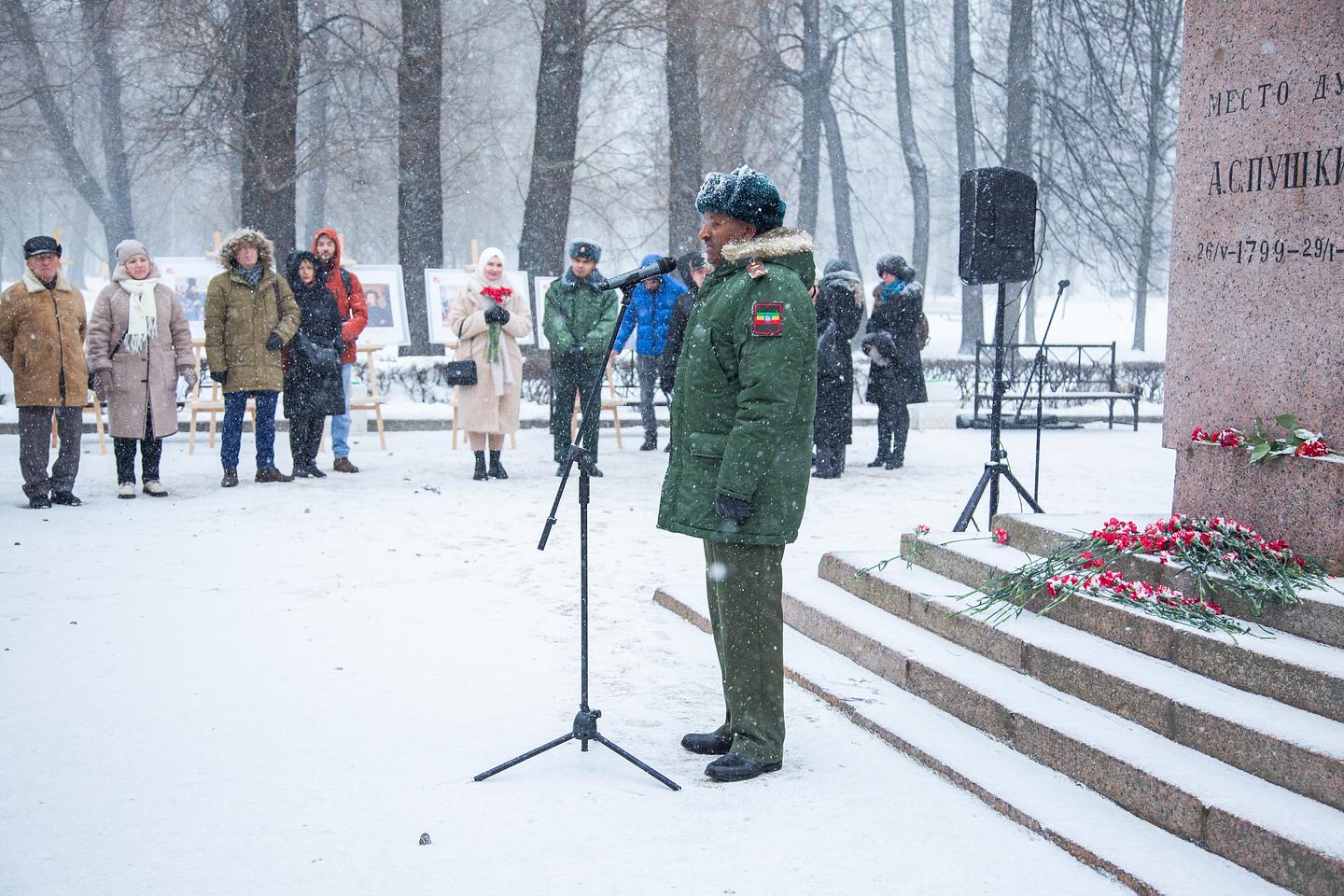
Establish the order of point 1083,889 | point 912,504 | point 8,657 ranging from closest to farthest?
point 1083,889, point 8,657, point 912,504

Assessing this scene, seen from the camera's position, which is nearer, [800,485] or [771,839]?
[771,839]

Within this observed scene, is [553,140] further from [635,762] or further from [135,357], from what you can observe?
[635,762]

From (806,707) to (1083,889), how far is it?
1667 millimetres

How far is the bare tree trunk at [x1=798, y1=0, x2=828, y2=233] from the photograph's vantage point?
22625 mm

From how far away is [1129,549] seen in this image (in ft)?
16.9

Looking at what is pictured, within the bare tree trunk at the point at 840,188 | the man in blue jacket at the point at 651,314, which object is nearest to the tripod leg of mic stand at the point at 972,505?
the man in blue jacket at the point at 651,314

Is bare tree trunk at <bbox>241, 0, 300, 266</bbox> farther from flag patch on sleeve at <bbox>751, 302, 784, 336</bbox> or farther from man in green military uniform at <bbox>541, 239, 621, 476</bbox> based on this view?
flag patch on sleeve at <bbox>751, 302, 784, 336</bbox>

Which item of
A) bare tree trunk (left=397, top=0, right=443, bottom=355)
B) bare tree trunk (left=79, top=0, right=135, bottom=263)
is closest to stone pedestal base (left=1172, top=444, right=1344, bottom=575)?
bare tree trunk (left=397, top=0, right=443, bottom=355)

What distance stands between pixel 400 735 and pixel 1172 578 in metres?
2.95

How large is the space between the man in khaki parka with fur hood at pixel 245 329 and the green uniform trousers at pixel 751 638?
22.0 feet

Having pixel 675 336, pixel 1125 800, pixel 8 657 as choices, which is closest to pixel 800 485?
pixel 1125 800

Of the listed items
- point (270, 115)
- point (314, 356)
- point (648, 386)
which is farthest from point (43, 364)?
point (270, 115)

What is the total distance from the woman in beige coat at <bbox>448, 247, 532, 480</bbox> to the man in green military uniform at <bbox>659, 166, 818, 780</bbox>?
6.51 metres

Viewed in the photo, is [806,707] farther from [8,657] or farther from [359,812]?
[8,657]
